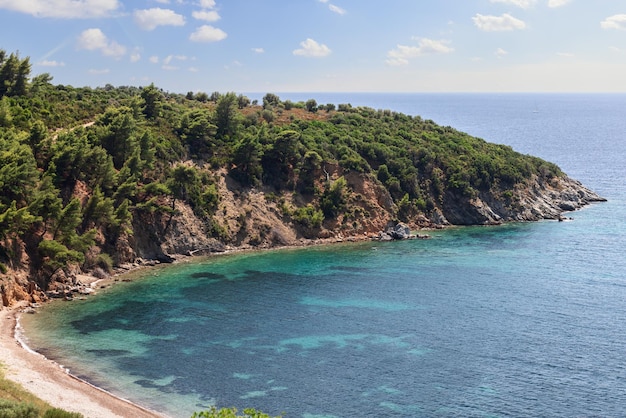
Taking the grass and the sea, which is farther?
the sea

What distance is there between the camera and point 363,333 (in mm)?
63500

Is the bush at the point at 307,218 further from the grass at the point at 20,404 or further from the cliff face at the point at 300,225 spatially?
the grass at the point at 20,404

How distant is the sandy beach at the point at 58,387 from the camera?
151ft

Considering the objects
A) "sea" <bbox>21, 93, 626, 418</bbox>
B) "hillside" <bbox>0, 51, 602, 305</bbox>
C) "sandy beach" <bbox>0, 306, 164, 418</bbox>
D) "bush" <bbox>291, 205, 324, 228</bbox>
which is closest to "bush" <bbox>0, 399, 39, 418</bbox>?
"sandy beach" <bbox>0, 306, 164, 418</bbox>

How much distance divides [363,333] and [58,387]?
29528 millimetres

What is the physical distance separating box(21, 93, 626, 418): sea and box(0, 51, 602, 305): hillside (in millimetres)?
6726

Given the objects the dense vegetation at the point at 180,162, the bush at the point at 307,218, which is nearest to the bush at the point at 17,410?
the dense vegetation at the point at 180,162

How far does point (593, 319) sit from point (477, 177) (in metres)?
64.7

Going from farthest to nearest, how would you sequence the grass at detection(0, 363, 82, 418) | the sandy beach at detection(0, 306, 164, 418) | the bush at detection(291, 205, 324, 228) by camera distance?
the bush at detection(291, 205, 324, 228) < the sandy beach at detection(0, 306, 164, 418) < the grass at detection(0, 363, 82, 418)

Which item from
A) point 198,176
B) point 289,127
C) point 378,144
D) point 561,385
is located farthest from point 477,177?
point 561,385

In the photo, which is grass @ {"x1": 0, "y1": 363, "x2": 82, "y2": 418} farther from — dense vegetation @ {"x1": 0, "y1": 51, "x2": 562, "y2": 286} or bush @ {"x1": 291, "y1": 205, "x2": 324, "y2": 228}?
bush @ {"x1": 291, "y1": 205, "x2": 324, "y2": 228}

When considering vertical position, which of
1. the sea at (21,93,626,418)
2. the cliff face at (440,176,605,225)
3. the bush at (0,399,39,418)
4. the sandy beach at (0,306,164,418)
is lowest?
the sandy beach at (0,306,164,418)

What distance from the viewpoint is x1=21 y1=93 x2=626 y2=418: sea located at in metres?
49.0

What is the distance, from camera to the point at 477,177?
418ft
